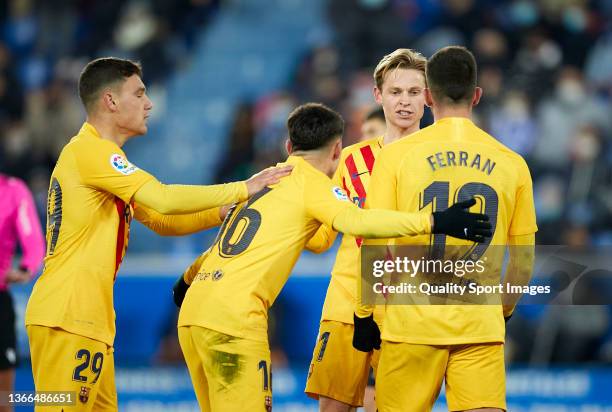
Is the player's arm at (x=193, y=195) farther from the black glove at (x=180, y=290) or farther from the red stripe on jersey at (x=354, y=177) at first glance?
the red stripe on jersey at (x=354, y=177)

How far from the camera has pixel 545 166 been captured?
448 inches

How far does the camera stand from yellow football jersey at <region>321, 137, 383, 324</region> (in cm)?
588

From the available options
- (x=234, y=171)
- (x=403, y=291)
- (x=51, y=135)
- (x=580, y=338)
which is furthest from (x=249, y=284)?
(x=51, y=135)

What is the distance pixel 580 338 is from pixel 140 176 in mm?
5930

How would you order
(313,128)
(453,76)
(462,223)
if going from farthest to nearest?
(313,128) < (453,76) < (462,223)

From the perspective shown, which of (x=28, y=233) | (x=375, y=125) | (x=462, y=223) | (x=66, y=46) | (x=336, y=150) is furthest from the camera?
(x=66, y=46)

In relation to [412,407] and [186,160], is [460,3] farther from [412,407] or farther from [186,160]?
[412,407]

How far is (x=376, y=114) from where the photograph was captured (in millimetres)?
6734

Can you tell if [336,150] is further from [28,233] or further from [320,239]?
[28,233]

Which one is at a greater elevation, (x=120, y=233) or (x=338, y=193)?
(x=338, y=193)

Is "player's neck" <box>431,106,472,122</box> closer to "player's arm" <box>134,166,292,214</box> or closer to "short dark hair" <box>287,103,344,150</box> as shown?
"short dark hair" <box>287,103,344,150</box>

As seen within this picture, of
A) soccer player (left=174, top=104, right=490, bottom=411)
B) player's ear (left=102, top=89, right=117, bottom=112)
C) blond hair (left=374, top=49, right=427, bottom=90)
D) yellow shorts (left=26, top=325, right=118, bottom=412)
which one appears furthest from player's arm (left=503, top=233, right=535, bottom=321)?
player's ear (left=102, top=89, right=117, bottom=112)

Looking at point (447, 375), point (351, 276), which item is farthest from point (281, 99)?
point (447, 375)

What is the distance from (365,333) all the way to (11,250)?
3.50 metres
